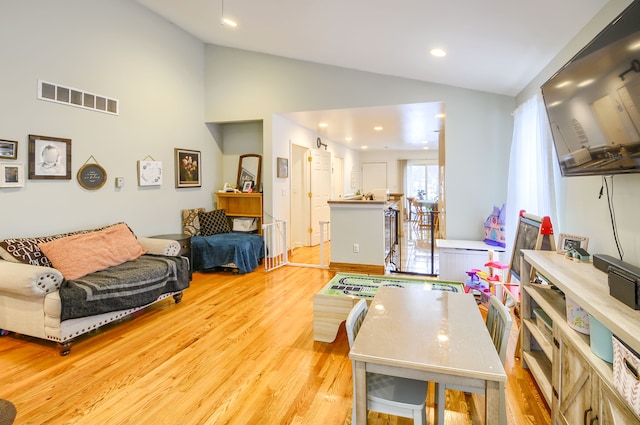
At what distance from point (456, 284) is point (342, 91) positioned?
9.97 ft

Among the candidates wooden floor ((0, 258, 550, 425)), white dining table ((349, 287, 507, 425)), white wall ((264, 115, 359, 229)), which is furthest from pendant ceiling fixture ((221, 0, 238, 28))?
white dining table ((349, 287, 507, 425))

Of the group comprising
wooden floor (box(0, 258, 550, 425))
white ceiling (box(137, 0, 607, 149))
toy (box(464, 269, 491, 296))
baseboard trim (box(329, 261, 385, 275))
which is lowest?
wooden floor (box(0, 258, 550, 425))

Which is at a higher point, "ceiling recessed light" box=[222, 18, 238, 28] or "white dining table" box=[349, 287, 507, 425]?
"ceiling recessed light" box=[222, 18, 238, 28]

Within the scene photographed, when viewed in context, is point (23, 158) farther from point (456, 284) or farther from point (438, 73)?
point (438, 73)

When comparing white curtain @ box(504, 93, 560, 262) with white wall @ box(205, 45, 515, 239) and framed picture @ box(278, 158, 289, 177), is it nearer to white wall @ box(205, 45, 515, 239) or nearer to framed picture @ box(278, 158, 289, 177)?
white wall @ box(205, 45, 515, 239)

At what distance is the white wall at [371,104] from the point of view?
13.9 ft

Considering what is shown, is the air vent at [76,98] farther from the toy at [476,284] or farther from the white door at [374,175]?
the white door at [374,175]

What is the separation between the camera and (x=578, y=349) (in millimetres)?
1408

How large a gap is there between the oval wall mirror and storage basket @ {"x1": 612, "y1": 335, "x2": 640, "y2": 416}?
483 centimetres

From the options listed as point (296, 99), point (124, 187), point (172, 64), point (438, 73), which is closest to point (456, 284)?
point (438, 73)

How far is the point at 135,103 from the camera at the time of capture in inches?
167

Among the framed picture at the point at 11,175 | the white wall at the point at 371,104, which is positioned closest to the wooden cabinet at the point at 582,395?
the white wall at the point at 371,104

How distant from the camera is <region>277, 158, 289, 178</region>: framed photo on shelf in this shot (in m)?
5.33

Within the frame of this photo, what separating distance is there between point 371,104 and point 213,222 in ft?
9.50
